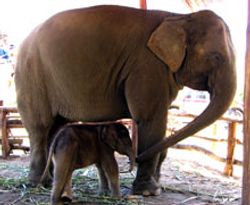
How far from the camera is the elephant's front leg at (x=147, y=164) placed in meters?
4.29

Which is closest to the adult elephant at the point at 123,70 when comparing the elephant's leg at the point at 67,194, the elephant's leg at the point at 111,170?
the elephant's leg at the point at 111,170

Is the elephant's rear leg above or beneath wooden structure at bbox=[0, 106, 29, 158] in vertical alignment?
above

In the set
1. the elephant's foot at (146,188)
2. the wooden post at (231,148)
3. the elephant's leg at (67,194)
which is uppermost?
the elephant's leg at (67,194)

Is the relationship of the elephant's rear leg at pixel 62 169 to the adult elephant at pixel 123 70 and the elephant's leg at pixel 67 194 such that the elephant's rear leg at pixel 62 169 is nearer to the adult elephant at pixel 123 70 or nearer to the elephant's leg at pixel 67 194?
the elephant's leg at pixel 67 194

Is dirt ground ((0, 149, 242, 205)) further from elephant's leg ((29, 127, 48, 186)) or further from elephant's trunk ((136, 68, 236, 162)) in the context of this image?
elephant's trunk ((136, 68, 236, 162))

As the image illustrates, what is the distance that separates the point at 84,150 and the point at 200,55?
144 centimetres

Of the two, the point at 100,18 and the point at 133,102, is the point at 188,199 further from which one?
the point at 100,18

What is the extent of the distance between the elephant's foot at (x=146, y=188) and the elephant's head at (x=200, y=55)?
27cm

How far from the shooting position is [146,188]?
170 inches

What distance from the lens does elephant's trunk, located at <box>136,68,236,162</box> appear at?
4027 millimetres

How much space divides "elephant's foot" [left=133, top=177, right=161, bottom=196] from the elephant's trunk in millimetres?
256

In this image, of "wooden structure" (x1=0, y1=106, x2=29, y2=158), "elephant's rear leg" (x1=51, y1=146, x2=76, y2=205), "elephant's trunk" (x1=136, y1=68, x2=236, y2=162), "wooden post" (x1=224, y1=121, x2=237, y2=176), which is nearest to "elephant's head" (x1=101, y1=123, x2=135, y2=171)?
"elephant's rear leg" (x1=51, y1=146, x2=76, y2=205)

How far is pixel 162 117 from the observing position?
170 inches

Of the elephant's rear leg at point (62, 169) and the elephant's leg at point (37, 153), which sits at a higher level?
the elephant's rear leg at point (62, 169)
